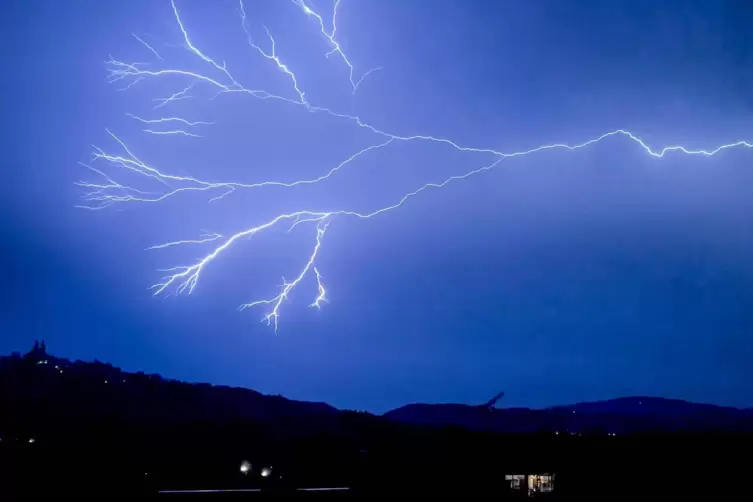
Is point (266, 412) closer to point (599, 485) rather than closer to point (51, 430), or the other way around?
point (51, 430)

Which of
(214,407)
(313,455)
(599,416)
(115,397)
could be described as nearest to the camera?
(313,455)

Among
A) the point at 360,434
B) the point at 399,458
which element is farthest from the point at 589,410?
the point at 399,458

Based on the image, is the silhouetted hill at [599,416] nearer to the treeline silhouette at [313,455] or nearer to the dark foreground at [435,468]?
the treeline silhouette at [313,455]

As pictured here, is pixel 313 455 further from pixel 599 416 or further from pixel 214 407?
pixel 599 416

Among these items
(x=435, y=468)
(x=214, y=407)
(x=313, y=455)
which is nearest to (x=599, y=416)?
(x=214, y=407)

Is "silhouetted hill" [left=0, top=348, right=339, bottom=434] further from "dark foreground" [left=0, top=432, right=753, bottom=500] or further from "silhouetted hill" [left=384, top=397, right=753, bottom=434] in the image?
"silhouetted hill" [left=384, top=397, right=753, bottom=434]

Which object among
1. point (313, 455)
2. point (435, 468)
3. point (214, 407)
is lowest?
point (435, 468)

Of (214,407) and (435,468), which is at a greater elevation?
(214,407)
